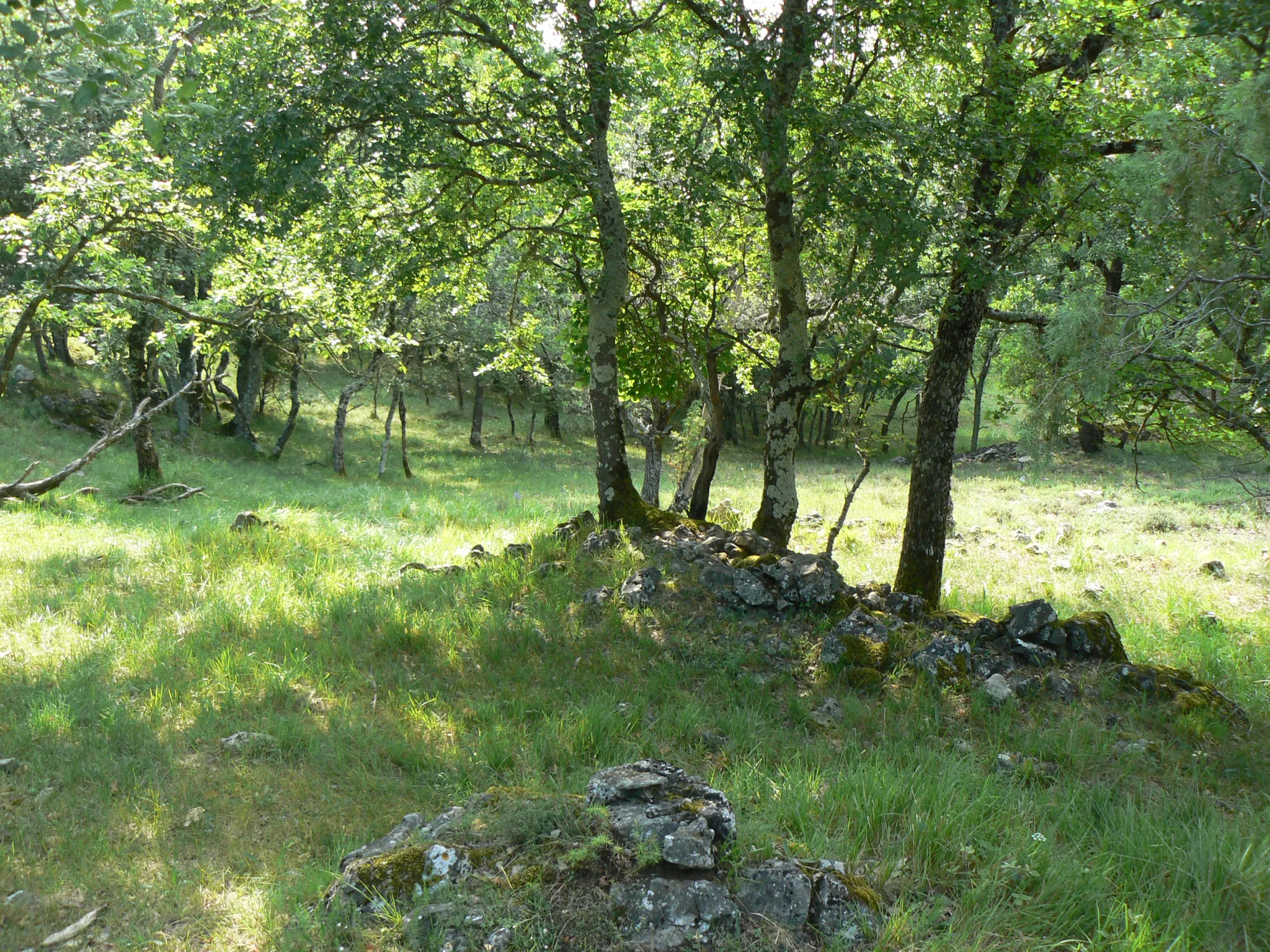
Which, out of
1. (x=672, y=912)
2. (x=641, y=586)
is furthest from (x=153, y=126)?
(x=641, y=586)

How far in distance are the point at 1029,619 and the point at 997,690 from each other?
4.06ft

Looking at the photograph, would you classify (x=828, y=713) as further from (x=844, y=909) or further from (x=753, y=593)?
(x=844, y=909)

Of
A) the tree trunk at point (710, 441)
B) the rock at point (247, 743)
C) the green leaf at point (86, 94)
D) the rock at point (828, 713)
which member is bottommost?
the rock at point (247, 743)

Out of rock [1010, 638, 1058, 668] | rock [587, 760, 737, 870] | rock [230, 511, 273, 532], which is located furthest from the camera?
rock [230, 511, 273, 532]

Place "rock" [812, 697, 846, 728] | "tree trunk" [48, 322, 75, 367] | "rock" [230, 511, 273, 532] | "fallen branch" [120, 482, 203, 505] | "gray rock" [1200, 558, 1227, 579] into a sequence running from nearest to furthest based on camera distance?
"rock" [812, 697, 846, 728] < "gray rock" [1200, 558, 1227, 579] < "rock" [230, 511, 273, 532] < "fallen branch" [120, 482, 203, 505] < "tree trunk" [48, 322, 75, 367]

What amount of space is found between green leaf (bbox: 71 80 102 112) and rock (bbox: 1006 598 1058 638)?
7.80 m

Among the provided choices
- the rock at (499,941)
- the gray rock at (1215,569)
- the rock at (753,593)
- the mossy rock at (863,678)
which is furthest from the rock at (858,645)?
the gray rock at (1215,569)

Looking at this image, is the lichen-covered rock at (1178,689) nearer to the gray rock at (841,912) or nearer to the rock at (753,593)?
the rock at (753,593)

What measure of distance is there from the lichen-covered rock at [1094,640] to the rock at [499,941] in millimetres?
6179

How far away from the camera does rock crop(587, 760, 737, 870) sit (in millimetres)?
3291

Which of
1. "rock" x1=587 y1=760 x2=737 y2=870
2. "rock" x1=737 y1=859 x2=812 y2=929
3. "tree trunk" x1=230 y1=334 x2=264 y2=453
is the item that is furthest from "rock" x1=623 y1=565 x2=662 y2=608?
"tree trunk" x1=230 y1=334 x2=264 y2=453

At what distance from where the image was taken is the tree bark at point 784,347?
838cm

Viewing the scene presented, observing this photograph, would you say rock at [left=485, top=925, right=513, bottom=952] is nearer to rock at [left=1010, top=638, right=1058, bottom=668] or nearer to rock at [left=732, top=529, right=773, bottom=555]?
rock at [left=1010, top=638, right=1058, bottom=668]

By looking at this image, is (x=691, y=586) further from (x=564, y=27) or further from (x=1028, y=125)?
(x=564, y=27)
